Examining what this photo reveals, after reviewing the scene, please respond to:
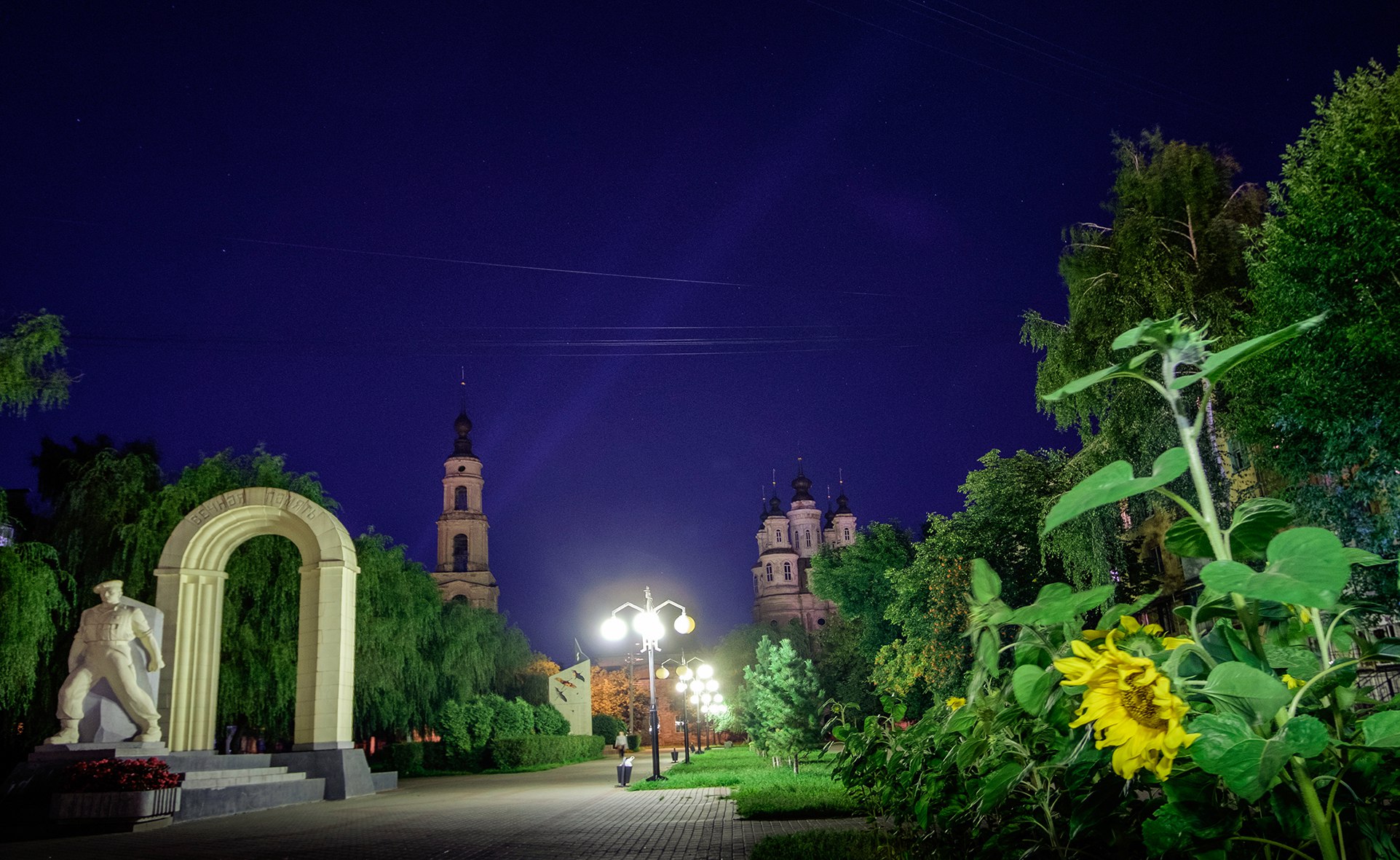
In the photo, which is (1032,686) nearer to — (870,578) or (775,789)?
(775,789)

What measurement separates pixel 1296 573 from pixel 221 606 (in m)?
20.5

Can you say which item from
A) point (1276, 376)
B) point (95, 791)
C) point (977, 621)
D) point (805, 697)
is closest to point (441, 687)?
point (805, 697)

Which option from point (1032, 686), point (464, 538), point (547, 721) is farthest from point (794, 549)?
point (1032, 686)

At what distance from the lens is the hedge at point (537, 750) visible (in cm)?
3712

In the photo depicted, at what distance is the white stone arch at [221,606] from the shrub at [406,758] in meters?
17.0

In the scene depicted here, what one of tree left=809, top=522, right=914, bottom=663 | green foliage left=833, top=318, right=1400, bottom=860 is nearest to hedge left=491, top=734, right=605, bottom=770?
tree left=809, top=522, right=914, bottom=663

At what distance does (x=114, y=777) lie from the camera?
13.5 meters

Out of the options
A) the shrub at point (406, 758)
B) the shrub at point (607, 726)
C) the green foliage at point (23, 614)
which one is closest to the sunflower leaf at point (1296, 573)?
the green foliage at point (23, 614)

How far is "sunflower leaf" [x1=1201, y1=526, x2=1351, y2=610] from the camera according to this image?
130cm

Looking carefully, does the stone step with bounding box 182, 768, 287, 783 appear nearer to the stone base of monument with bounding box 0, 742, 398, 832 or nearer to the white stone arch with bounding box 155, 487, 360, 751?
the stone base of monument with bounding box 0, 742, 398, 832

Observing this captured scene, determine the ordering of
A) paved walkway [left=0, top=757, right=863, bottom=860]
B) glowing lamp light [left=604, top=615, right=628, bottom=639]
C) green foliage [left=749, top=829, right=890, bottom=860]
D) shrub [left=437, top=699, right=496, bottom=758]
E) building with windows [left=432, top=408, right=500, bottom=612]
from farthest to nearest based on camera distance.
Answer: building with windows [left=432, top=408, right=500, bottom=612] → shrub [left=437, top=699, right=496, bottom=758] → glowing lamp light [left=604, top=615, right=628, bottom=639] → paved walkway [left=0, top=757, right=863, bottom=860] → green foliage [left=749, top=829, right=890, bottom=860]

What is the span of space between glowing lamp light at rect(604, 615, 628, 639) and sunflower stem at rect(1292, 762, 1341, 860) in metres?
18.0

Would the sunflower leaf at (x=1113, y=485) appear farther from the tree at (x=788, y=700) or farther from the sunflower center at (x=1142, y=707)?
the tree at (x=788, y=700)

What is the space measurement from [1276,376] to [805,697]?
18545 mm
